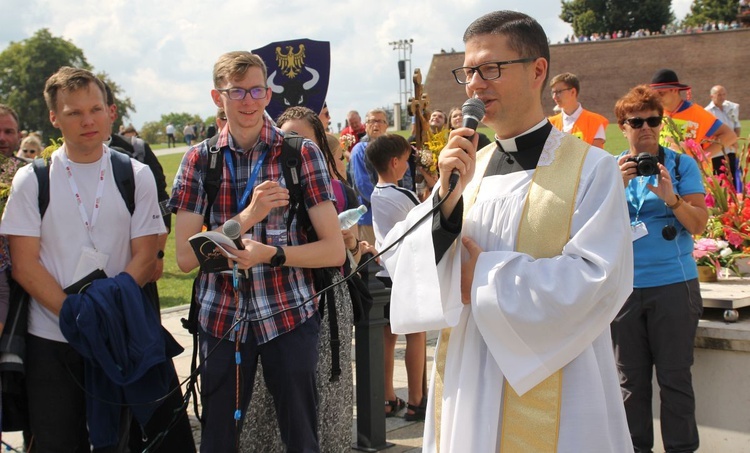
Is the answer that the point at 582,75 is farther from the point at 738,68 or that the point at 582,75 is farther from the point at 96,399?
the point at 96,399

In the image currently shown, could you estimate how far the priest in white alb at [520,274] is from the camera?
9.70 feet

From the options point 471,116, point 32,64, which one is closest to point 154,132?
point 32,64

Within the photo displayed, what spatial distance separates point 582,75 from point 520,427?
2785 inches

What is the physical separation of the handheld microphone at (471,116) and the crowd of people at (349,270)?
3 centimetres

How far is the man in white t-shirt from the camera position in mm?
4332

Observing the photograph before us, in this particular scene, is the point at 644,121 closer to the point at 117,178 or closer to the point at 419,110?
the point at 117,178

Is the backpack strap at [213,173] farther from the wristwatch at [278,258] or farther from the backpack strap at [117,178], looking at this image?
the backpack strap at [117,178]

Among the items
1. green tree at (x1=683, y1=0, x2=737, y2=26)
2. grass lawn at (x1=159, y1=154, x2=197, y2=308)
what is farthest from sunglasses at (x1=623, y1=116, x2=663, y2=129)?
green tree at (x1=683, y1=0, x2=737, y2=26)

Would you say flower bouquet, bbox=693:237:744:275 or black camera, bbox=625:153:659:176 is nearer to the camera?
black camera, bbox=625:153:659:176

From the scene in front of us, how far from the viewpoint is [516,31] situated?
10.4ft

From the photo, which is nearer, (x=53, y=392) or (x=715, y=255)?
(x=53, y=392)

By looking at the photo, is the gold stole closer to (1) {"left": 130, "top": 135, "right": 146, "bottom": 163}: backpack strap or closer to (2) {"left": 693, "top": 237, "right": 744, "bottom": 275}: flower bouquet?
(2) {"left": 693, "top": 237, "right": 744, "bottom": 275}: flower bouquet

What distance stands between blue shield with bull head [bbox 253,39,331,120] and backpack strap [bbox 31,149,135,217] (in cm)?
232

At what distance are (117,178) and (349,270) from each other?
131 centimetres
